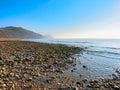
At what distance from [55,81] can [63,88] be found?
1054 mm

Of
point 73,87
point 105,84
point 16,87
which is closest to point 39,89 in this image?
point 16,87

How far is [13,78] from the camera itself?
7410 millimetres

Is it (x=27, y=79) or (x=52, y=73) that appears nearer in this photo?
(x=27, y=79)

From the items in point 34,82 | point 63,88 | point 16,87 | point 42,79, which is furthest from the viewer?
point 42,79

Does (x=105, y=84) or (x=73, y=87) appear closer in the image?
(x=73, y=87)

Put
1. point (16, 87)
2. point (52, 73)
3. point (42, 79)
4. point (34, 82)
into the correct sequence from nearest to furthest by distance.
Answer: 1. point (16, 87)
2. point (34, 82)
3. point (42, 79)
4. point (52, 73)

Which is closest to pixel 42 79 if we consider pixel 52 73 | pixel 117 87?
pixel 52 73

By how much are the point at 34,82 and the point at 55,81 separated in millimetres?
1284

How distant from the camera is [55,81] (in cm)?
757

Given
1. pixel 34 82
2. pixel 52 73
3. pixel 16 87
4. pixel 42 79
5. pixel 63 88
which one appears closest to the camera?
pixel 16 87

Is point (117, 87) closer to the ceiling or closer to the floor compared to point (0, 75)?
closer to the floor

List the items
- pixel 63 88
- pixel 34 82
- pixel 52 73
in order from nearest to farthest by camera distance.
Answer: pixel 63 88 → pixel 34 82 → pixel 52 73

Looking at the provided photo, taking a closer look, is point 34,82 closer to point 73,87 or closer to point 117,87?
point 73,87

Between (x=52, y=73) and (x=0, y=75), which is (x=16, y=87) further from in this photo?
(x=52, y=73)
